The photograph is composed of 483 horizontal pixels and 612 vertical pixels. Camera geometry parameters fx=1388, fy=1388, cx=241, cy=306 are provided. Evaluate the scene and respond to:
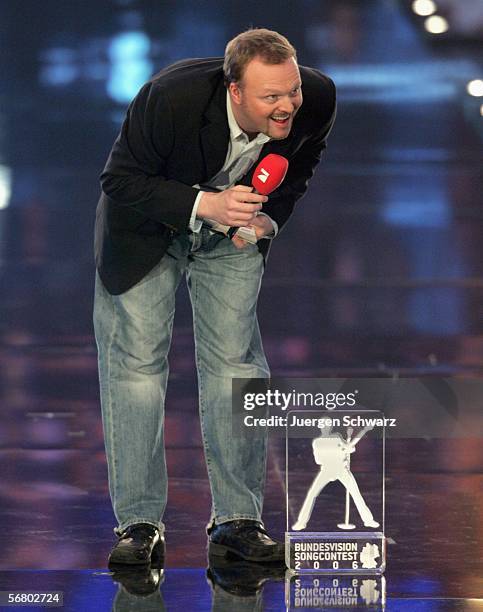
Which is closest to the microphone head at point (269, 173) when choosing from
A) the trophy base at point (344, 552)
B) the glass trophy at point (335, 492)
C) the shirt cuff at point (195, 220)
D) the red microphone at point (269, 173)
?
the red microphone at point (269, 173)

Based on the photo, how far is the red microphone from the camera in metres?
2.63

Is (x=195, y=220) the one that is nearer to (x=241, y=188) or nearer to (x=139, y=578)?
(x=241, y=188)

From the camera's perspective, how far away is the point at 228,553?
2.76 meters

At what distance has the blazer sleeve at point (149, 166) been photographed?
261 cm

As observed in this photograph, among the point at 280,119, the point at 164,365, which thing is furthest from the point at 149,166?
the point at 164,365

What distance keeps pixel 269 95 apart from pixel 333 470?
719mm

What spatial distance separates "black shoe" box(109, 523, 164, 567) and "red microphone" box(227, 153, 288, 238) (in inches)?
27.7

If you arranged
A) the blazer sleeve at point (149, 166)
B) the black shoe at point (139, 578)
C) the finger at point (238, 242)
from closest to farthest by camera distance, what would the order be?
the black shoe at point (139, 578), the blazer sleeve at point (149, 166), the finger at point (238, 242)

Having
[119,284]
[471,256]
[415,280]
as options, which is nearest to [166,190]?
[119,284]

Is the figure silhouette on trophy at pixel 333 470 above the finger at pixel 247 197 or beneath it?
beneath

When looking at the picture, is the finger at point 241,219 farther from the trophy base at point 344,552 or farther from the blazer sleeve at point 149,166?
the trophy base at point 344,552

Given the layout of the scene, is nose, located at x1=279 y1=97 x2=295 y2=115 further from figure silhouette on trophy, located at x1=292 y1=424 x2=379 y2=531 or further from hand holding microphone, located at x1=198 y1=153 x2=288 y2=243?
figure silhouette on trophy, located at x1=292 y1=424 x2=379 y2=531

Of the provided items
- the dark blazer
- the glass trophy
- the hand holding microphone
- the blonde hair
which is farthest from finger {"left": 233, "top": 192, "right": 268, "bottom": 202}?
the glass trophy

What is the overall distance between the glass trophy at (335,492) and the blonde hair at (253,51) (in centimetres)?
66
